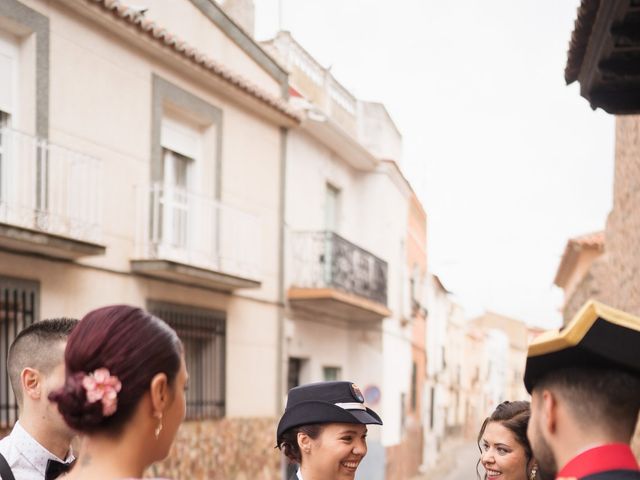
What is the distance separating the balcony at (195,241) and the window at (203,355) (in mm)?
442

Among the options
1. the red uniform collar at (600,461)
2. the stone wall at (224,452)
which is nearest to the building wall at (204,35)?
the stone wall at (224,452)

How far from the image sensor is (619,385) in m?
1.99

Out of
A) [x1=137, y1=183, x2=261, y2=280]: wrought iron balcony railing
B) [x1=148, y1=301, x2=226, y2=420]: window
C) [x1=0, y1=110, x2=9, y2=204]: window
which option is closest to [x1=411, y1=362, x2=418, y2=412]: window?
[x1=137, y1=183, x2=261, y2=280]: wrought iron balcony railing

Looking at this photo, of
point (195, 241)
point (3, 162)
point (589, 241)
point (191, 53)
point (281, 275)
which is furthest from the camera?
point (589, 241)

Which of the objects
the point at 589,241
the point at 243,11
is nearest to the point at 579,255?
the point at 589,241

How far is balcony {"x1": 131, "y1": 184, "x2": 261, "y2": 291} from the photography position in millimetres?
11234

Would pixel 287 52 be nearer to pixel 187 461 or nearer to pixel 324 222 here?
pixel 324 222

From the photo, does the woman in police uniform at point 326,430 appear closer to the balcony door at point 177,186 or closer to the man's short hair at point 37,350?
the man's short hair at point 37,350

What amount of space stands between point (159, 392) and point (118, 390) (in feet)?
0.31

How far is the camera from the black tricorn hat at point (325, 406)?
3.50 metres

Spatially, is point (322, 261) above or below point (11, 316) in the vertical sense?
above

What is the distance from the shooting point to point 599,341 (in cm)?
197

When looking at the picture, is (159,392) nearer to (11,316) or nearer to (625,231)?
(11,316)

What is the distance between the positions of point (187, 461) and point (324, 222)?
22.4 ft
